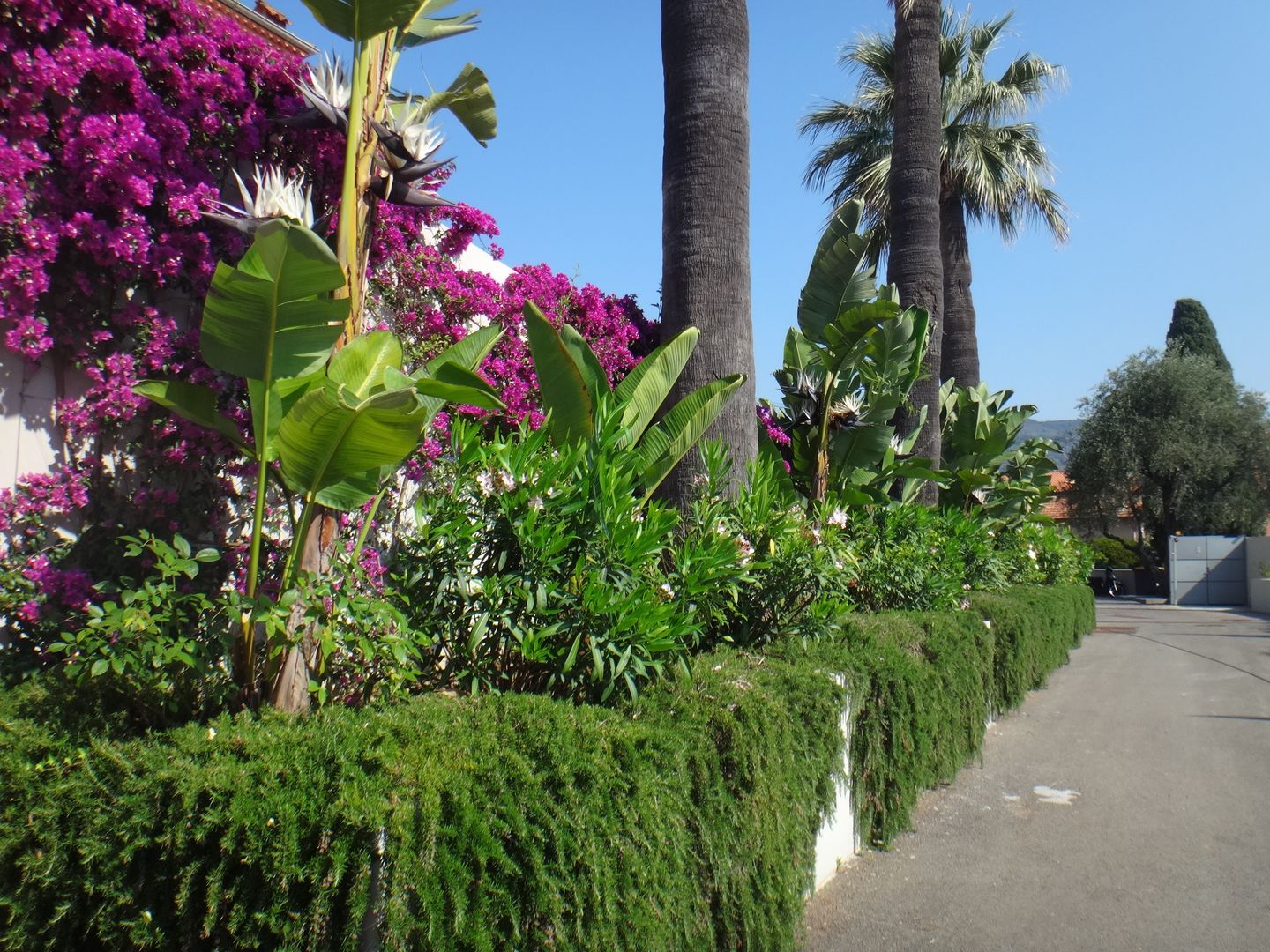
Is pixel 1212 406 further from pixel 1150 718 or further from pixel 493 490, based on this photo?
pixel 493 490

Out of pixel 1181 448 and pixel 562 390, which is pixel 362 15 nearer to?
pixel 562 390

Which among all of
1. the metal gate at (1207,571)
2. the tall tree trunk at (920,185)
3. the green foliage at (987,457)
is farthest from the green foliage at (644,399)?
the metal gate at (1207,571)

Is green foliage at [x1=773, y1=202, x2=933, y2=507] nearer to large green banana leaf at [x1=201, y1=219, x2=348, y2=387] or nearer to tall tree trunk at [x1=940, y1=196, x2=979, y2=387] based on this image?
large green banana leaf at [x1=201, y1=219, x2=348, y2=387]

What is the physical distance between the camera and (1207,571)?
33.9 metres

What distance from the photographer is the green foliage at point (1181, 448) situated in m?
36.7

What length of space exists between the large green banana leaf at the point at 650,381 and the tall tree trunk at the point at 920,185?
7883mm

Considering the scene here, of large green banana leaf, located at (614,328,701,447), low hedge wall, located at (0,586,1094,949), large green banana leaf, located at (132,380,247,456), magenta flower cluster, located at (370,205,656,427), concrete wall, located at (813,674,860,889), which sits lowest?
concrete wall, located at (813,674,860,889)

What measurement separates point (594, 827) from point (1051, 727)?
8.28 meters

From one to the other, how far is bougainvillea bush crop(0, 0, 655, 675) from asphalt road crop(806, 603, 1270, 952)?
342cm

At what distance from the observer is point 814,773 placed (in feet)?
14.5

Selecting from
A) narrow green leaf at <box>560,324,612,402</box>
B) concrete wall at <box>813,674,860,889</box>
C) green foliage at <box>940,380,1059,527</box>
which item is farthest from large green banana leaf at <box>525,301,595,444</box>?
green foliage at <box>940,380,1059,527</box>

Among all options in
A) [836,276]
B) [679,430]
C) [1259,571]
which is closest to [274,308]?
[679,430]

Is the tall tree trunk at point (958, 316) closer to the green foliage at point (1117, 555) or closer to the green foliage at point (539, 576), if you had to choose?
the green foliage at point (539, 576)

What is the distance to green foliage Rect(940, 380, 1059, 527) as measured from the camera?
1561 cm
